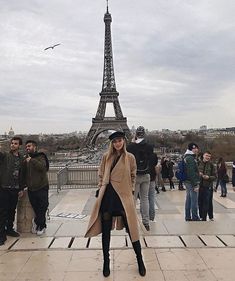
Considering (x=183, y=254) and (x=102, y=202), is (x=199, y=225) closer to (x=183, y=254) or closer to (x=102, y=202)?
(x=183, y=254)

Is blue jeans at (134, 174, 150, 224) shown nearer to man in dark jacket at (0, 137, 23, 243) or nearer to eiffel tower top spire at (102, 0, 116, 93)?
man in dark jacket at (0, 137, 23, 243)

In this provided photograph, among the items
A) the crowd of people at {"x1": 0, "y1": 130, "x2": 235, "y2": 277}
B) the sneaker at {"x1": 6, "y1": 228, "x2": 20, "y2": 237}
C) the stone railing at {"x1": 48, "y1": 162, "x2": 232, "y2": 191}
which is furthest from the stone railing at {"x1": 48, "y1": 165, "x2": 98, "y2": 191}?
the sneaker at {"x1": 6, "y1": 228, "x2": 20, "y2": 237}

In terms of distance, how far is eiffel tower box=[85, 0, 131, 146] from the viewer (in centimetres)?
8380

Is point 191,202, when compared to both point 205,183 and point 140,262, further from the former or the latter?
point 140,262

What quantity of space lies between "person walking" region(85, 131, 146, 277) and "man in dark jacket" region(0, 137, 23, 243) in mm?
2016

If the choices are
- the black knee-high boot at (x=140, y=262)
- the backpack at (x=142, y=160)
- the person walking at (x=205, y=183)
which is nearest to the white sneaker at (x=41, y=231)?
the backpack at (x=142, y=160)

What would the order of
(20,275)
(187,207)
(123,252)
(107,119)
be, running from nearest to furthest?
(20,275), (123,252), (187,207), (107,119)

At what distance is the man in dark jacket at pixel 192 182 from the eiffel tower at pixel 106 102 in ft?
244

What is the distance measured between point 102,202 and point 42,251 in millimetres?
1455

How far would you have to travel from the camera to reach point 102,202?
504 centimetres

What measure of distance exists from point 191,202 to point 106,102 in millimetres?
78305

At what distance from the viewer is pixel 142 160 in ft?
22.4

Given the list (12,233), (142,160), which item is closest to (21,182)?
(12,233)

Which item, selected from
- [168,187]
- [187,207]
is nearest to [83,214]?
[187,207]
